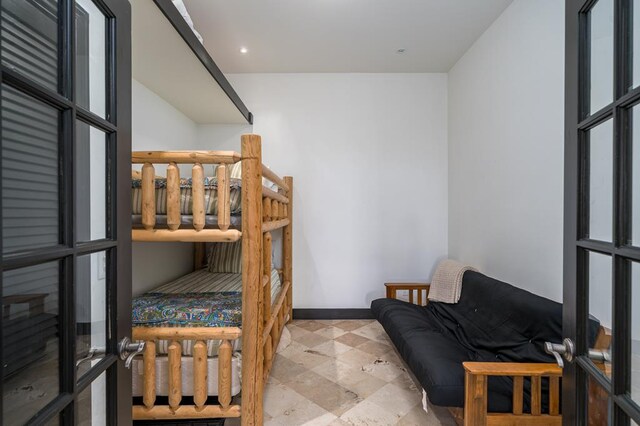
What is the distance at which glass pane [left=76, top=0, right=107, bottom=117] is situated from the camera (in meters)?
0.66

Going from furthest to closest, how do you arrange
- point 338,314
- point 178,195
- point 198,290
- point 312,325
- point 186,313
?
point 338,314 → point 312,325 → point 198,290 → point 186,313 → point 178,195

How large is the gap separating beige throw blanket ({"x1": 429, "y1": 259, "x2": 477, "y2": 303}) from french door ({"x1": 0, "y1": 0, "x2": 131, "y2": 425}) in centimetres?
220

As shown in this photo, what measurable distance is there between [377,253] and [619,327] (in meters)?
2.33

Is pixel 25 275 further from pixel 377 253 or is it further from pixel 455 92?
pixel 455 92

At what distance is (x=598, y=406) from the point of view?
26.1 inches

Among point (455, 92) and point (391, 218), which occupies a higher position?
point (455, 92)

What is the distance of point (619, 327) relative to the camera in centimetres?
60

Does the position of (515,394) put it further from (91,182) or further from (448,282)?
(91,182)

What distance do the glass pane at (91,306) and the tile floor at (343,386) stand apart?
1193 mm

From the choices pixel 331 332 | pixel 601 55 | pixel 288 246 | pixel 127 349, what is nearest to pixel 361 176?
pixel 288 246

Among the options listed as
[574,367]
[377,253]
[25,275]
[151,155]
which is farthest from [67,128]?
[377,253]

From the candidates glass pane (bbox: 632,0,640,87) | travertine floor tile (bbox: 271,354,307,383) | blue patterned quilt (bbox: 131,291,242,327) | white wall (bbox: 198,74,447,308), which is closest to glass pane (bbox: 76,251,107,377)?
blue patterned quilt (bbox: 131,291,242,327)

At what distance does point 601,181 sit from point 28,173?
4.17ft

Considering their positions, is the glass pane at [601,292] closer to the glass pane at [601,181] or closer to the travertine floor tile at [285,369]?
the glass pane at [601,181]
